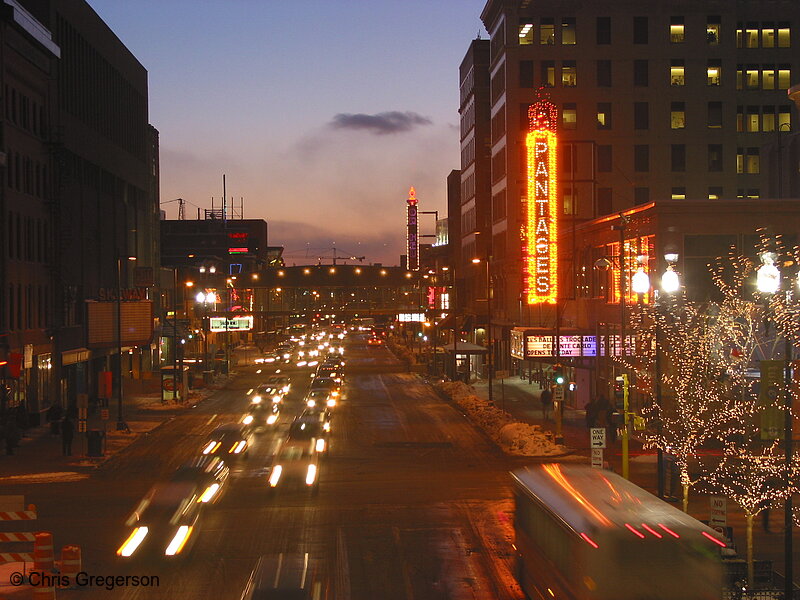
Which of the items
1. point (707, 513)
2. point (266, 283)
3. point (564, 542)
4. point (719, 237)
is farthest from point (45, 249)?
point (266, 283)

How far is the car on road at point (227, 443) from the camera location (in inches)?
1319

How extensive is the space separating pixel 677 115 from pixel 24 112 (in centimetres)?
4623

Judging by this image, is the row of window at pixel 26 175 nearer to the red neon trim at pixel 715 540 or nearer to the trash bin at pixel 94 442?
the trash bin at pixel 94 442

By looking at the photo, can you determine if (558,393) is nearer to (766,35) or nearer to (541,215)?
(541,215)

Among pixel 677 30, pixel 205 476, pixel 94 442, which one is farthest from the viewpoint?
pixel 677 30

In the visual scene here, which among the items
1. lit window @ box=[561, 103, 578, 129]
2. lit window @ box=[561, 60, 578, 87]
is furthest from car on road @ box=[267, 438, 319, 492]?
lit window @ box=[561, 60, 578, 87]

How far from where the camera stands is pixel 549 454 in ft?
119

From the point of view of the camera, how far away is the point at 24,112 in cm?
5050

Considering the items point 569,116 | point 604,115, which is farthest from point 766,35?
point 569,116

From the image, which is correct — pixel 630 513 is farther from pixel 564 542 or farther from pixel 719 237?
pixel 719 237

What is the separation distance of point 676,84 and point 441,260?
70046 millimetres

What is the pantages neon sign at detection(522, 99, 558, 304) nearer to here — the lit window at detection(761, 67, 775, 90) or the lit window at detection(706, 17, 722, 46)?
the lit window at detection(706, 17, 722, 46)

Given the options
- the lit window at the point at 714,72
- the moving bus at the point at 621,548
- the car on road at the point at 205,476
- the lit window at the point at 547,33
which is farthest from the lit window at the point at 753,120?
the moving bus at the point at 621,548

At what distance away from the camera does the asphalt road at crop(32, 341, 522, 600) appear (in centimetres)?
1889
